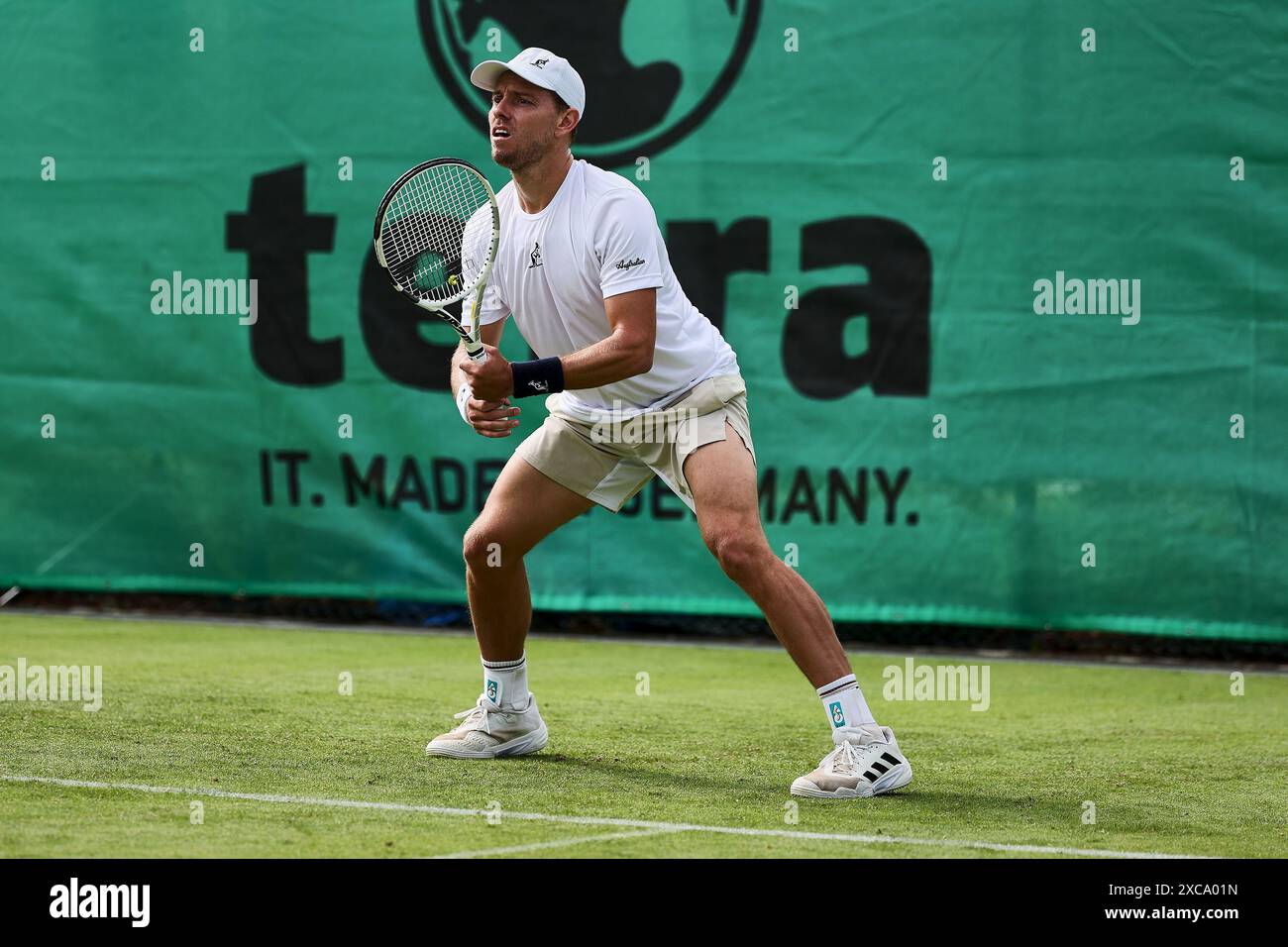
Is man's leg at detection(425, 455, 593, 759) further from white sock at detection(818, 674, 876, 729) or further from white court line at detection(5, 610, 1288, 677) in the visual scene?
white court line at detection(5, 610, 1288, 677)

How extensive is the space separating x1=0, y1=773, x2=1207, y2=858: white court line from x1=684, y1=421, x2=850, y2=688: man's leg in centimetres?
61

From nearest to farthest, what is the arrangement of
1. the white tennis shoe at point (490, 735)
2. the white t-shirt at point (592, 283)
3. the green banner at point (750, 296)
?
1. the white t-shirt at point (592, 283)
2. the white tennis shoe at point (490, 735)
3. the green banner at point (750, 296)

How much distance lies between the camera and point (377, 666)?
7672 millimetres

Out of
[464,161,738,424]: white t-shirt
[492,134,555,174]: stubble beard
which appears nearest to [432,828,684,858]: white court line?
[464,161,738,424]: white t-shirt

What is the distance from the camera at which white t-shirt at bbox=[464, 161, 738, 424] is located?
503 centimetres

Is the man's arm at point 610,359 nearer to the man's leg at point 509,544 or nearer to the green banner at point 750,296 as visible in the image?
the man's leg at point 509,544

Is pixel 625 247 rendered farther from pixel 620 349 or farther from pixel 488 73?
pixel 488 73

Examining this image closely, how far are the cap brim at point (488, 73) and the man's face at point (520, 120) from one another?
2 cm

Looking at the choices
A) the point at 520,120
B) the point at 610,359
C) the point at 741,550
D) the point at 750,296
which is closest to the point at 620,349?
the point at 610,359

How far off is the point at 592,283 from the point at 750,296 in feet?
10.7

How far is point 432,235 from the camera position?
5.57 meters

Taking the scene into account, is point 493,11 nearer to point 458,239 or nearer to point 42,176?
point 42,176

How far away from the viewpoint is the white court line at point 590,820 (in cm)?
427

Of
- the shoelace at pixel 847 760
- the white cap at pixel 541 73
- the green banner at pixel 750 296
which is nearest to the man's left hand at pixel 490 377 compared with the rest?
the white cap at pixel 541 73
